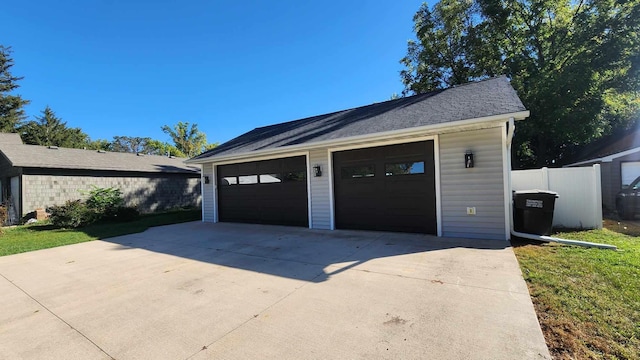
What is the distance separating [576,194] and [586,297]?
5.49m

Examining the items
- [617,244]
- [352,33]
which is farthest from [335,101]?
[617,244]

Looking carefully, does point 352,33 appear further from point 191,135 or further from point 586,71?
point 191,135

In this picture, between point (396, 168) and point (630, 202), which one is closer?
point (396, 168)

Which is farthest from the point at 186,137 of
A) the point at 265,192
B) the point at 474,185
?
the point at 474,185

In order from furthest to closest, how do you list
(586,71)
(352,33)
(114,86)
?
(114,86), (586,71), (352,33)

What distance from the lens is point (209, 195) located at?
36.2 feet

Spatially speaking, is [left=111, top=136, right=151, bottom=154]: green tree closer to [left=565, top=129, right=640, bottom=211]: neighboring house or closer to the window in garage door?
[left=565, top=129, right=640, bottom=211]: neighboring house

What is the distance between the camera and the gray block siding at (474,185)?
577cm

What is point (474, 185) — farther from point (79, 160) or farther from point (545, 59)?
point (79, 160)

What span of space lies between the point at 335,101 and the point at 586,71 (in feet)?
41.5

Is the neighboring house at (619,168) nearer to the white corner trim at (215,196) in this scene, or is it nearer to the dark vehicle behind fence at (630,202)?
the dark vehicle behind fence at (630,202)

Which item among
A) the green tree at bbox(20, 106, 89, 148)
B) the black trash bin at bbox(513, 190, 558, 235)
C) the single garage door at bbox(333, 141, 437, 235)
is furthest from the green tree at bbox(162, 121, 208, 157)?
the black trash bin at bbox(513, 190, 558, 235)

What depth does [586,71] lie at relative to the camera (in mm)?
12617

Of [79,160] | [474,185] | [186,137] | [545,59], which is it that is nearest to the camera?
[474,185]
